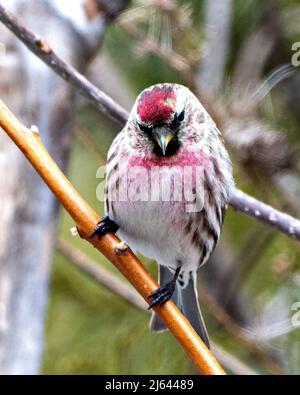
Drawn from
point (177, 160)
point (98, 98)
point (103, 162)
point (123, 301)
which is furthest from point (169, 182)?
point (123, 301)

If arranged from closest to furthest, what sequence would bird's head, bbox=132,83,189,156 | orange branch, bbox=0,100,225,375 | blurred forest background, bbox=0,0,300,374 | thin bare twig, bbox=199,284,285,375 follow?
orange branch, bbox=0,100,225,375, bird's head, bbox=132,83,189,156, blurred forest background, bbox=0,0,300,374, thin bare twig, bbox=199,284,285,375

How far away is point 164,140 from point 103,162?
3.56 ft

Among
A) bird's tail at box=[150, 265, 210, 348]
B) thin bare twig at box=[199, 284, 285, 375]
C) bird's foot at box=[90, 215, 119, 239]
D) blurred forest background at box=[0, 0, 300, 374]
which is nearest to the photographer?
bird's foot at box=[90, 215, 119, 239]

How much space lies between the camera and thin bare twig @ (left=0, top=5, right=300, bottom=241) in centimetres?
191

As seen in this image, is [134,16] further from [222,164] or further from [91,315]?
[91,315]

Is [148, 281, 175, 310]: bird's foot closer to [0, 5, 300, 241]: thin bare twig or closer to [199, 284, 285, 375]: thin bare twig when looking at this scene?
[0, 5, 300, 241]: thin bare twig

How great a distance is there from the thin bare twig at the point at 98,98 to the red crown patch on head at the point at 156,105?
0.25 m

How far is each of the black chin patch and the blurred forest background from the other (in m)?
0.57

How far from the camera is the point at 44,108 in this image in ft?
7.92

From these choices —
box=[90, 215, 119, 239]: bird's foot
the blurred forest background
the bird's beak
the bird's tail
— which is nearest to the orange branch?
box=[90, 215, 119, 239]: bird's foot

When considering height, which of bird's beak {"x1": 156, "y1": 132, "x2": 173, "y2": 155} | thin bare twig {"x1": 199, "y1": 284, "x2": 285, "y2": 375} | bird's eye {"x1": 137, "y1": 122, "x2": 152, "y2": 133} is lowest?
bird's beak {"x1": 156, "y1": 132, "x2": 173, "y2": 155}

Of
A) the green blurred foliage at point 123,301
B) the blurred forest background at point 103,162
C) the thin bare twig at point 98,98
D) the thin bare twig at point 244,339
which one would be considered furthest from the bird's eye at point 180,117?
the thin bare twig at point 244,339

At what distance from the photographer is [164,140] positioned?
180cm

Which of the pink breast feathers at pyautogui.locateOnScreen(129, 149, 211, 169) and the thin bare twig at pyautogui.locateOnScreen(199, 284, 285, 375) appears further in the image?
the thin bare twig at pyautogui.locateOnScreen(199, 284, 285, 375)
